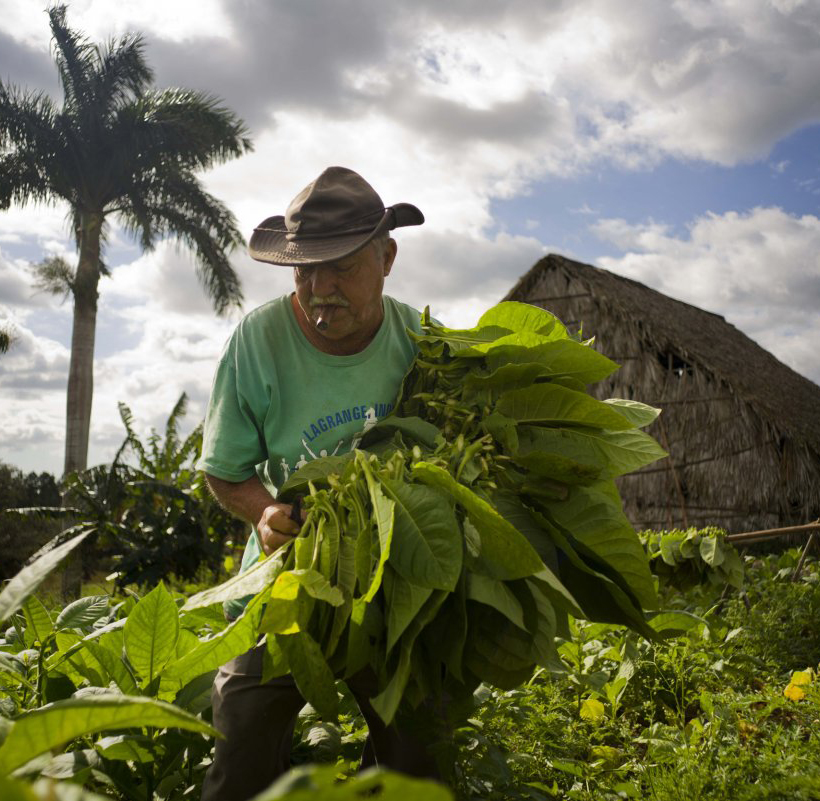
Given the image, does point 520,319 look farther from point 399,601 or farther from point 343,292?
point 399,601

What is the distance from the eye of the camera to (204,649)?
1769 mm

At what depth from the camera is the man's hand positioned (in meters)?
1.72

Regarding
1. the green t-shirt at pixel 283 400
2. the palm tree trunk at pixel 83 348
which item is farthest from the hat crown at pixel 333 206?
the palm tree trunk at pixel 83 348

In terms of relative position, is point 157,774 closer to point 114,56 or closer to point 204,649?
point 204,649

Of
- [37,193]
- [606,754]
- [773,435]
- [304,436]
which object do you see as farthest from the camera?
[37,193]

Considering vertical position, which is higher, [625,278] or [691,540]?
[625,278]

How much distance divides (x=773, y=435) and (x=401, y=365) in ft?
25.8

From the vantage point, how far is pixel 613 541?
5.49 feet

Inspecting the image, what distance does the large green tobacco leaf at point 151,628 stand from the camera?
1.96 m

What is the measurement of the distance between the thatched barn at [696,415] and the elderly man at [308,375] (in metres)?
7.72

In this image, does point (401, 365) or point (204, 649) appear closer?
point (204, 649)

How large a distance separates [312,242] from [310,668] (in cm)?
114

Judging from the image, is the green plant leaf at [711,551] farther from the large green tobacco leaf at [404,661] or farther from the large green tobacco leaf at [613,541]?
the large green tobacco leaf at [404,661]

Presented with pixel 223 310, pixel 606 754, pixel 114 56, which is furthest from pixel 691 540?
pixel 114 56
